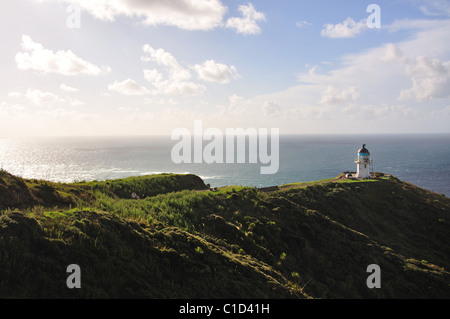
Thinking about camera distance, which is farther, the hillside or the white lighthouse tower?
the white lighthouse tower

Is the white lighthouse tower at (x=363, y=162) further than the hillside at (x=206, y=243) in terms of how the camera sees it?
Yes

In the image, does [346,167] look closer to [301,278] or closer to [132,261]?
[301,278]

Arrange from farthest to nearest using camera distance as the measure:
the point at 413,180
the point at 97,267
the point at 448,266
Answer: the point at 413,180 → the point at 448,266 → the point at 97,267

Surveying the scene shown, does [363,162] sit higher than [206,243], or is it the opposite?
[363,162]

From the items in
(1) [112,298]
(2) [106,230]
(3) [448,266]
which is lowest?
(3) [448,266]

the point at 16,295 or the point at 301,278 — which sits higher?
the point at 16,295

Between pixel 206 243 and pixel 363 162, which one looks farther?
pixel 363 162

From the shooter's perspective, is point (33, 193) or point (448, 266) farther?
point (448, 266)
